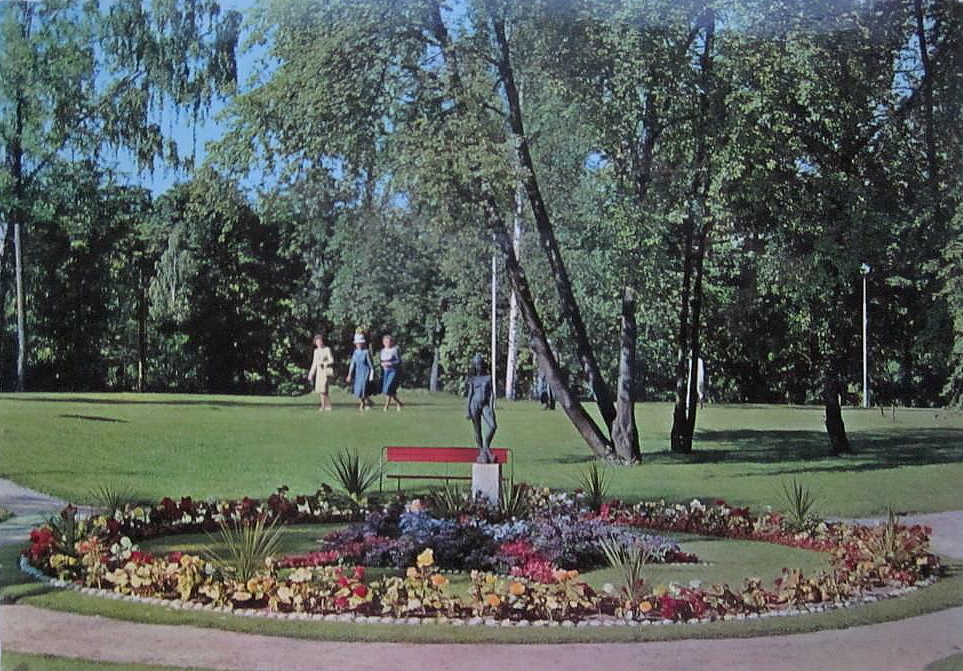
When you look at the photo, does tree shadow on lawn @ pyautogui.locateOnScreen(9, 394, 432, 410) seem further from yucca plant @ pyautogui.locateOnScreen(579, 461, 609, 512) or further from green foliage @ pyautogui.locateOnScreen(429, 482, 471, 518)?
yucca plant @ pyautogui.locateOnScreen(579, 461, 609, 512)

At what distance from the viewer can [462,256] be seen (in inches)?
383

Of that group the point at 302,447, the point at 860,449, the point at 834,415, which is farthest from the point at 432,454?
the point at 860,449

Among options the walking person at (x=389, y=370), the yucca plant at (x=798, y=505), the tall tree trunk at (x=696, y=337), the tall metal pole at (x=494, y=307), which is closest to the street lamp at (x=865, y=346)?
the yucca plant at (x=798, y=505)

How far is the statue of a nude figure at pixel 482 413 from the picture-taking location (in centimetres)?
930

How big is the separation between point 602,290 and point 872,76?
278 centimetres

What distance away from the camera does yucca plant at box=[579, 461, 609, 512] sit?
9.61 metres

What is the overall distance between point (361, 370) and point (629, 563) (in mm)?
2830

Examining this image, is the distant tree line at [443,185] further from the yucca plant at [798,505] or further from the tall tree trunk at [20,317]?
the yucca plant at [798,505]

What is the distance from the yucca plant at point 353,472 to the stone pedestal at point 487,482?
2.58ft

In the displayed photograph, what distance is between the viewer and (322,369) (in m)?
9.37

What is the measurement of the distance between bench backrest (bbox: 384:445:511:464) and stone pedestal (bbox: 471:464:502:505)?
0.35 feet

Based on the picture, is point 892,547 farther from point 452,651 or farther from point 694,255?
point 452,651

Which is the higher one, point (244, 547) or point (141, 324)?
point (141, 324)

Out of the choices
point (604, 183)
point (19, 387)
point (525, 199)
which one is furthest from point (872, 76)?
point (19, 387)
